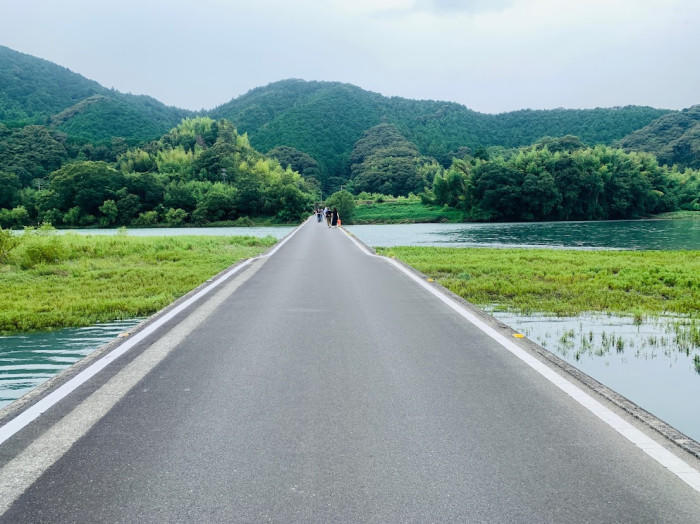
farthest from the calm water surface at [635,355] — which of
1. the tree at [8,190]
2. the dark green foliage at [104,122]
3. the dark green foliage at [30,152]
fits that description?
the dark green foliage at [104,122]

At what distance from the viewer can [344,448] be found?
3.35m

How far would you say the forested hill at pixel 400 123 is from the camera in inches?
5778

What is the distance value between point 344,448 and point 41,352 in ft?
17.1

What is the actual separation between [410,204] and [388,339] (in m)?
106

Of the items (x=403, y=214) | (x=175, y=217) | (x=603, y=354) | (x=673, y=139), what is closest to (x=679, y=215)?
(x=673, y=139)

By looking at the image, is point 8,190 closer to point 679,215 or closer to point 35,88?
point 35,88

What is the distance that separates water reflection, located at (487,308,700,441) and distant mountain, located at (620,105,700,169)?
4863 inches

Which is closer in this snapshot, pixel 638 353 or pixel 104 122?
A: pixel 638 353

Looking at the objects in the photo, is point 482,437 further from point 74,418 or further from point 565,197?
point 565,197

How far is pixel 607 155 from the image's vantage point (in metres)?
96.3

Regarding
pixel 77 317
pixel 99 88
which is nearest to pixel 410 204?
pixel 77 317

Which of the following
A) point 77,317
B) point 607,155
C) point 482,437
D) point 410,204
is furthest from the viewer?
point 410,204

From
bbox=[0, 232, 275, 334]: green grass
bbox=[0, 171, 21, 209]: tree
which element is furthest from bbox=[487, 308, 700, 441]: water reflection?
bbox=[0, 171, 21, 209]: tree

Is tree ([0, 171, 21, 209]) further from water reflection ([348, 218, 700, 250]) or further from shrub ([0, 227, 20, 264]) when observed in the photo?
shrub ([0, 227, 20, 264])
